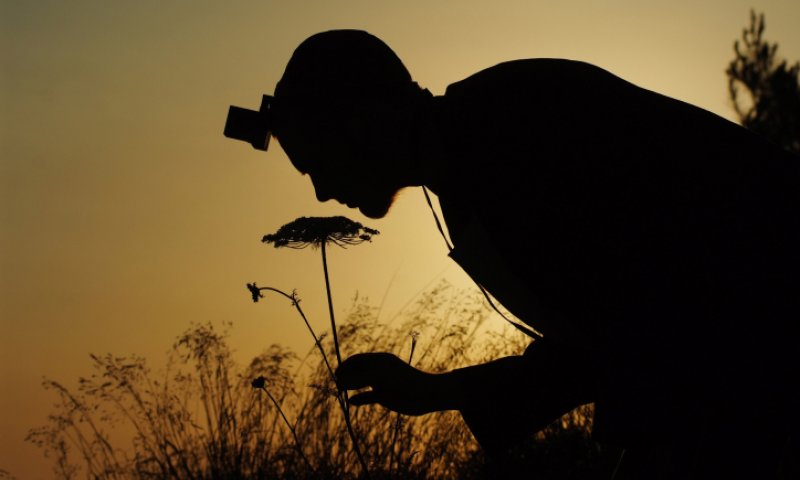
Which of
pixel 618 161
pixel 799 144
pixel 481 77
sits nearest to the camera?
pixel 618 161

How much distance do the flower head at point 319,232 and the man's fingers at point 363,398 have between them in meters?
0.82

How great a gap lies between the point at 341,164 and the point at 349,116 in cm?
12

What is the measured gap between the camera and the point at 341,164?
2201 mm

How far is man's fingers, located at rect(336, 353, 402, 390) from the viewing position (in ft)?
6.55

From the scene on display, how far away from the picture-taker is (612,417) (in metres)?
1.54

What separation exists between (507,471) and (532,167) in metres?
3.10

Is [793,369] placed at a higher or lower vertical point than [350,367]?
lower

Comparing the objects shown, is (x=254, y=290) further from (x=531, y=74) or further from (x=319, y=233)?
(x=531, y=74)

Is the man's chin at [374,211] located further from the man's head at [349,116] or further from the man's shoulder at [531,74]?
the man's shoulder at [531,74]

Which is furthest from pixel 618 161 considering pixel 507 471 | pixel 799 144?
pixel 799 144

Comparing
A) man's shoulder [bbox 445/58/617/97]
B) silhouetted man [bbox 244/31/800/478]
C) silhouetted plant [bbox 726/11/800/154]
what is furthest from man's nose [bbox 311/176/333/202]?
silhouetted plant [bbox 726/11/800/154]

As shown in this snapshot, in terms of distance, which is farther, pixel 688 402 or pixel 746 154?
pixel 746 154

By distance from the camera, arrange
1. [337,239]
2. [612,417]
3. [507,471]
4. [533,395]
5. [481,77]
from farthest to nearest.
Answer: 1. [507,471]
2. [337,239]
3. [533,395]
4. [481,77]
5. [612,417]

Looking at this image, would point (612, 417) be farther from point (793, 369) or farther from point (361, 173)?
point (361, 173)
